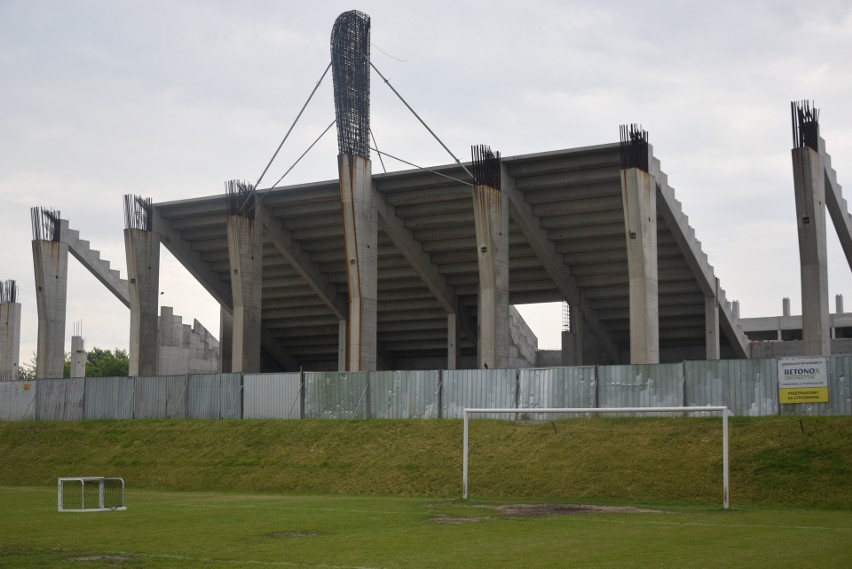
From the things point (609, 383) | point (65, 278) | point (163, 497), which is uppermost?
point (65, 278)

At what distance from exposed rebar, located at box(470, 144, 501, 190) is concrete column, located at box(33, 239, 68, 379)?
90.9ft

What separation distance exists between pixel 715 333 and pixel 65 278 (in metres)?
38.6

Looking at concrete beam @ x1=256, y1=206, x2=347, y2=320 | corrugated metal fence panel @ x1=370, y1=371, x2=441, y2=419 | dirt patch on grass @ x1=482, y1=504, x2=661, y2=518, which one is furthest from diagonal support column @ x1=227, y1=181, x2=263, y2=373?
dirt patch on grass @ x1=482, y1=504, x2=661, y2=518

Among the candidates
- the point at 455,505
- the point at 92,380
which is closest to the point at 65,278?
the point at 92,380

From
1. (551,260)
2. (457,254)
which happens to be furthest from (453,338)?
(551,260)

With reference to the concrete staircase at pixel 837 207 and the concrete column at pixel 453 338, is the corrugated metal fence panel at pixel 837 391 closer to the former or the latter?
the concrete staircase at pixel 837 207

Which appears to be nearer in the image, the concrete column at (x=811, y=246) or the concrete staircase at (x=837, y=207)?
the concrete column at (x=811, y=246)

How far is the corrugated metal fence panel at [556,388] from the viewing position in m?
35.3

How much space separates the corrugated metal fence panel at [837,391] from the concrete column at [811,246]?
14.8 m

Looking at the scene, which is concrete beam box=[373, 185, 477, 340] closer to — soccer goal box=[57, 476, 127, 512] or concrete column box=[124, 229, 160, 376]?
concrete column box=[124, 229, 160, 376]

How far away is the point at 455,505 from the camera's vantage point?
26734 millimetres

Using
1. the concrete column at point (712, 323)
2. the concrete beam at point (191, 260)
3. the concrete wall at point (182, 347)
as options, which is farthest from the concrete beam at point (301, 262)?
the concrete column at point (712, 323)

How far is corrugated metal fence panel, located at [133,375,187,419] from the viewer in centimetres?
4366

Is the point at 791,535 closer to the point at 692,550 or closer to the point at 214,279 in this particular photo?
the point at 692,550
